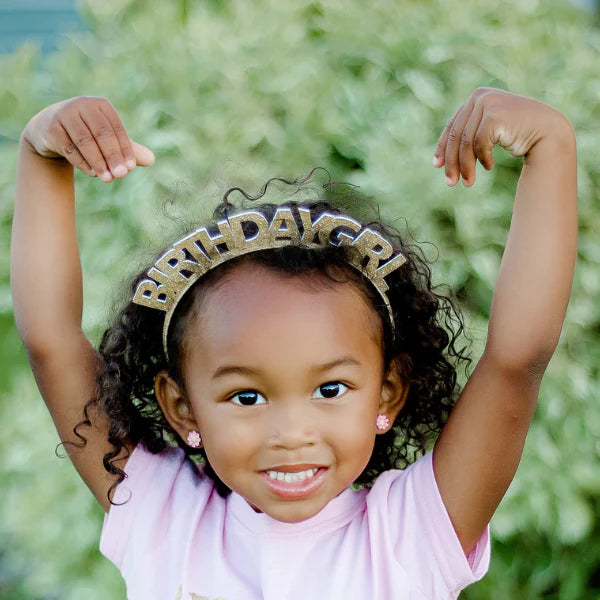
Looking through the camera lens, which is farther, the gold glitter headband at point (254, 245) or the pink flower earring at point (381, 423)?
the pink flower earring at point (381, 423)

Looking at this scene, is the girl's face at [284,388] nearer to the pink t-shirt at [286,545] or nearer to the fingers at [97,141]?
the pink t-shirt at [286,545]

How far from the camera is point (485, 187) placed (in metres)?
2.42

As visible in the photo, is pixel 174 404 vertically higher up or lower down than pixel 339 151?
lower down

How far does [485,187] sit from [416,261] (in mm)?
564

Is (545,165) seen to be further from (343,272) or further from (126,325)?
(126,325)

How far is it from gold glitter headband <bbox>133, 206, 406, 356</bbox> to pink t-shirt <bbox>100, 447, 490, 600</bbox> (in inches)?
13.9

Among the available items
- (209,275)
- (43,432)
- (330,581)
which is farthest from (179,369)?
(43,432)

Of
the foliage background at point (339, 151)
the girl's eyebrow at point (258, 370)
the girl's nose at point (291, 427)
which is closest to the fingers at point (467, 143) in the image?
the girl's eyebrow at point (258, 370)

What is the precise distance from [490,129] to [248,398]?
58 centimetres

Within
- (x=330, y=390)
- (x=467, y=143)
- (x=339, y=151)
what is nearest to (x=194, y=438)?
(x=330, y=390)

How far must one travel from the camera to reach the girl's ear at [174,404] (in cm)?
172

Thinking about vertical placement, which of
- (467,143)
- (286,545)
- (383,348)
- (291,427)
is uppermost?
(467,143)

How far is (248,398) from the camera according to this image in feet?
5.15

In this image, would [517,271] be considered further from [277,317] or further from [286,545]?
[286,545]
